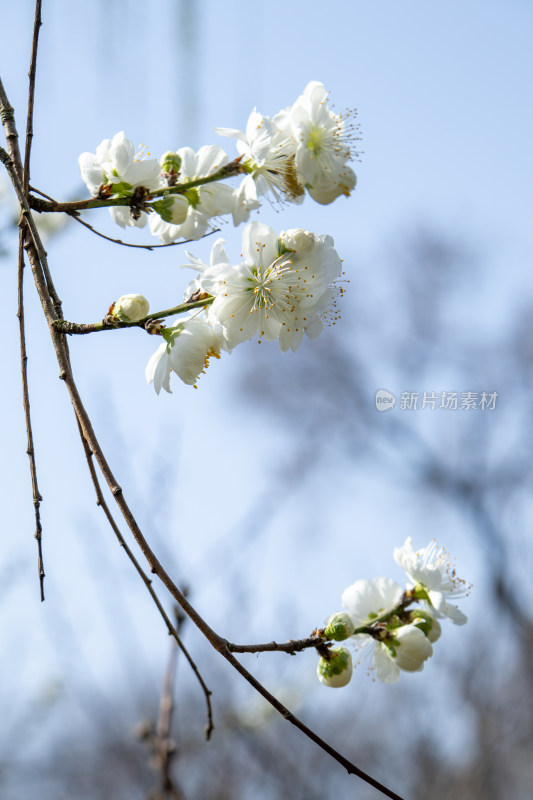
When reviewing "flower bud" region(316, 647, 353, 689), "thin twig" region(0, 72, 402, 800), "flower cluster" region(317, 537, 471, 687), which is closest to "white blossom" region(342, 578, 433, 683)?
"flower cluster" region(317, 537, 471, 687)

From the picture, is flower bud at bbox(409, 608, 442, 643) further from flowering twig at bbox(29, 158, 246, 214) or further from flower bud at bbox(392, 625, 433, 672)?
flowering twig at bbox(29, 158, 246, 214)

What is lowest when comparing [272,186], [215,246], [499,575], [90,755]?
[90,755]

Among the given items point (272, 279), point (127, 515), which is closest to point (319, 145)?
point (272, 279)

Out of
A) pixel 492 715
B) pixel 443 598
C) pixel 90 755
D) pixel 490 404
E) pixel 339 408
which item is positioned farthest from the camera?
pixel 339 408

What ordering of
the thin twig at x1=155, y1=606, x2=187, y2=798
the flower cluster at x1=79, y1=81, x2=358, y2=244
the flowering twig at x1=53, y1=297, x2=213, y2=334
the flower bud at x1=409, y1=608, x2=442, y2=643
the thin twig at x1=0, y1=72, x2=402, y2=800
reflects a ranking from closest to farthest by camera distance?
the thin twig at x1=0, y1=72, x2=402, y2=800 < the flowering twig at x1=53, y1=297, x2=213, y2=334 < the flower cluster at x1=79, y1=81, x2=358, y2=244 < the flower bud at x1=409, y1=608, x2=442, y2=643 < the thin twig at x1=155, y1=606, x2=187, y2=798

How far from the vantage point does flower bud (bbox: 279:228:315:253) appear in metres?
0.76

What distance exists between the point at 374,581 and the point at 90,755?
5535mm

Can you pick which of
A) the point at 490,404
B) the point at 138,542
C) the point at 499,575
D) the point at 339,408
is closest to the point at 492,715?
the point at 499,575

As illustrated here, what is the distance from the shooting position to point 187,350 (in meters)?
0.75

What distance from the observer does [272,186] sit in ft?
2.91

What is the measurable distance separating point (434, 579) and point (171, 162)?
1.99 ft

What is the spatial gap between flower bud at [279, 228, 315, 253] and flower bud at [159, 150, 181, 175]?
20 centimetres

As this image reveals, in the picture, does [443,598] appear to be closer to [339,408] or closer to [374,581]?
[374,581]

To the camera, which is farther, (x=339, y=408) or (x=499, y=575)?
(x=339, y=408)
